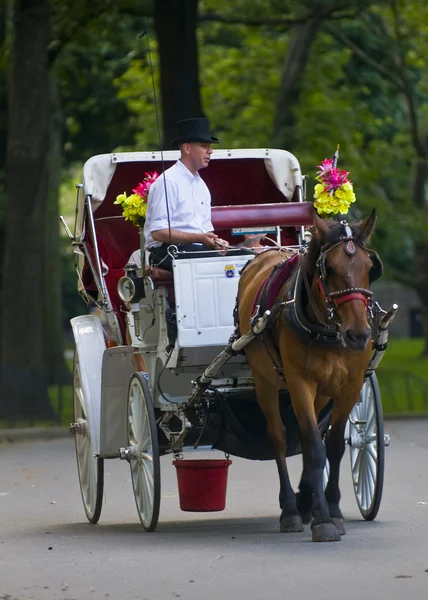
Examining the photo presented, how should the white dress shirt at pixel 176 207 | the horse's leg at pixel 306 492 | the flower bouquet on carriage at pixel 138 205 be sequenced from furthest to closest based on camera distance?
the flower bouquet on carriage at pixel 138 205
the white dress shirt at pixel 176 207
the horse's leg at pixel 306 492

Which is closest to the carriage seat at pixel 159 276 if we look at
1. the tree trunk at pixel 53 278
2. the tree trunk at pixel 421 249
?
the tree trunk at pixel 53 278

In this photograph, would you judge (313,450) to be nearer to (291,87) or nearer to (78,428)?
(78,428)

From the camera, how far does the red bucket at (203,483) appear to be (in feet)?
33.9


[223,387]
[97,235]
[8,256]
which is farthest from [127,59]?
[223,387]

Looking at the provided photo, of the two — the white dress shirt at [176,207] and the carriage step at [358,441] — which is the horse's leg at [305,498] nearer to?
the carriage step at [358,441]

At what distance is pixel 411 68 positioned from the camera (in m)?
38.5

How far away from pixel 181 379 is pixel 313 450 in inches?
62.4

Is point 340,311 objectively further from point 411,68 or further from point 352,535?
point 411,68

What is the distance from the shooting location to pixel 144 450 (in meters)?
10.0

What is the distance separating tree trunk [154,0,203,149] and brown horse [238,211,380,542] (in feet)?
35.7

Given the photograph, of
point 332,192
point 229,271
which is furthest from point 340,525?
point 332,192

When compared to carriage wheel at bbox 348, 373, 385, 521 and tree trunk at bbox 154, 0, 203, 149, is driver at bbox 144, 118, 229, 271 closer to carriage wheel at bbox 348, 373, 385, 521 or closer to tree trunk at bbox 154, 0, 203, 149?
carriage wheel at bbox 348, 373, 385, 521

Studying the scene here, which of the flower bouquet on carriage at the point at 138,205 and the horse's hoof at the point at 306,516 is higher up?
the flower bouquet on carriage at the point at 138,205

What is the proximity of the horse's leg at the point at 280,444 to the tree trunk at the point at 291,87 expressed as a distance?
20.8 m
